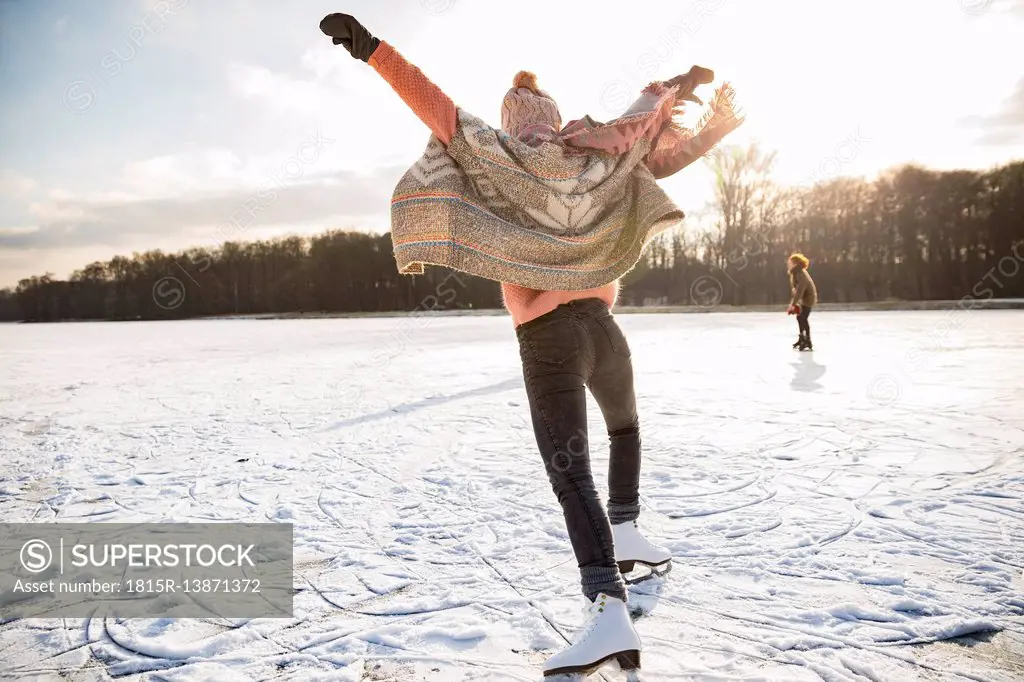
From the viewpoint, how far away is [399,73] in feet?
5.48

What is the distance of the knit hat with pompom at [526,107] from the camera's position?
6.38 feet

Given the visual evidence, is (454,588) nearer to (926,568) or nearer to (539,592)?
(539,592)

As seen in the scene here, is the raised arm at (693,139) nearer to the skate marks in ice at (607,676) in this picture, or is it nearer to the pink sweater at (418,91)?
the pink sweater at (418,91)

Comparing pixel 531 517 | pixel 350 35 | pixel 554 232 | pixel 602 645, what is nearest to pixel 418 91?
pixel 350 35

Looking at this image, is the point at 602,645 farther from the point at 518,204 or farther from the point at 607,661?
the point at 518,204

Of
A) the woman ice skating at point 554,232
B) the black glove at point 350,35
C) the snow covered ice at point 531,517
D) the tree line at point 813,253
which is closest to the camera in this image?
the black glove at point 350,35

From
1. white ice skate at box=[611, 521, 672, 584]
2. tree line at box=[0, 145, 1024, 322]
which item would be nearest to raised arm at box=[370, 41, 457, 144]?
white ice skate at box=[611, 521, 672, 584]

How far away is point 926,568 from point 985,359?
26.6ft

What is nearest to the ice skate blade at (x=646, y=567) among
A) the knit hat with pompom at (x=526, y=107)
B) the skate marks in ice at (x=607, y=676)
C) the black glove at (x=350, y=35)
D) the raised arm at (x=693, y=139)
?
the skate marks in ice at (x=607, y=676)

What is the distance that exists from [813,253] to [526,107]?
1669 inches

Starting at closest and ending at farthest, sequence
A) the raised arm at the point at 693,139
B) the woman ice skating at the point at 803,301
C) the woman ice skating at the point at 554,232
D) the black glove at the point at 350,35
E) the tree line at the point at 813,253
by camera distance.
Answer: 1. the black glove at the point at 350,35
2. the woman ice skating at the point at 554,232
3. the raised arm at the point at 693,139
4. the woman ice skating at the point at 803,301
5. the tree line at the point at 813,253

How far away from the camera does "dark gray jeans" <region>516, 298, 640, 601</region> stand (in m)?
1.78

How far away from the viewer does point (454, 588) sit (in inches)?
91.7

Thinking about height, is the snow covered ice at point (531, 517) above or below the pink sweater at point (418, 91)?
below
